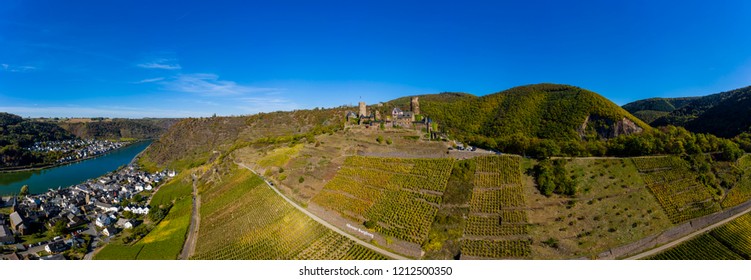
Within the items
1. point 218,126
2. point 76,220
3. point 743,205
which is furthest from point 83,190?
point 743,205

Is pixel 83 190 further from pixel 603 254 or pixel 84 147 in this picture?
pixel 84 147

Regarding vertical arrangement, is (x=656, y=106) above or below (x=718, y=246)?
above

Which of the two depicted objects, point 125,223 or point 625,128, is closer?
point 125,223

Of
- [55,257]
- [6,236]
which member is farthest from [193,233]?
[6,236]

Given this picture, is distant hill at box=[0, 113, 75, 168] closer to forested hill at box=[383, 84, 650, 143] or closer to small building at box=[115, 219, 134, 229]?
small building at box=[115, 219, 134, 229]

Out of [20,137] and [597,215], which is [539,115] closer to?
[597,215]

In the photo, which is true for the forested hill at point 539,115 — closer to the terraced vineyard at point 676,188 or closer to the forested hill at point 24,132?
the terraced vineyard at point 676,188

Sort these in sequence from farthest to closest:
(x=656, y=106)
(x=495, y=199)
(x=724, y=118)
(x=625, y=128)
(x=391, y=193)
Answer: (x=656, y=106) < (x=625, y=128) < (x=724, y=118) < (x=391, y=193) < (x=495, y=199)

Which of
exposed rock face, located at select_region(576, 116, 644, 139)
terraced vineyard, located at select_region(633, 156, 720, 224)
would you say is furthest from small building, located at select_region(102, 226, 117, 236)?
exposed rock face, located at select_region(576, 116, 644, 139)
